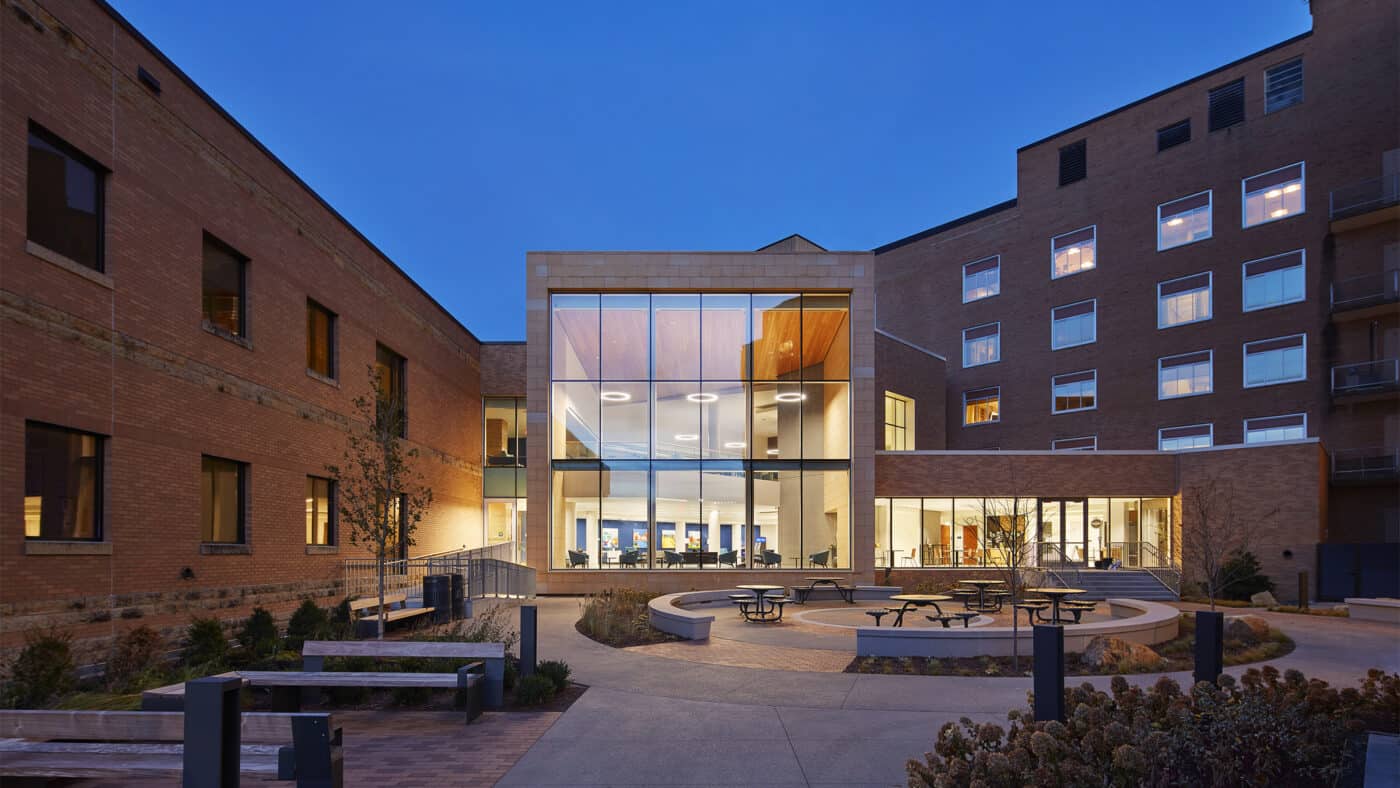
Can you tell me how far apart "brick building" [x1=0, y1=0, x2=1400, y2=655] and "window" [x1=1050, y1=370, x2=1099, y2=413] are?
16 cm

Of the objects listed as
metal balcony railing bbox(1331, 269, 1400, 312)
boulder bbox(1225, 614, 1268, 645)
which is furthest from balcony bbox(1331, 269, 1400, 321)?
boulder bbox(1225, 614, 1268, 645)

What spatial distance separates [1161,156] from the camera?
38750mm

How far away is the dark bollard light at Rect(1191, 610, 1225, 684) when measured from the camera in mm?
7590

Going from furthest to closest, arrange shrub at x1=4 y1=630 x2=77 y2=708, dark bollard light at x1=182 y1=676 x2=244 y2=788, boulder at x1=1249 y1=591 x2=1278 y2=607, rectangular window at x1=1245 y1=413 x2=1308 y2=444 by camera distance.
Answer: rectangular window at x1=1245 y1=413 x2=1308 y2=444 < boulder at x1=1249 y1=591 x2=1278 y2=607 < shrub at x1=4 y1=630 x2=77 y2=708 < dark bollard light at x1=182 y1=676 x2=244 y2=788

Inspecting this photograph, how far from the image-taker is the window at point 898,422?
131 feet

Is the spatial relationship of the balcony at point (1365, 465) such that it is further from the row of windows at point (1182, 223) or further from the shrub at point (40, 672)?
the shrub at point (40, 672)

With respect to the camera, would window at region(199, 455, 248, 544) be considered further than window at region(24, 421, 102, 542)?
Yes

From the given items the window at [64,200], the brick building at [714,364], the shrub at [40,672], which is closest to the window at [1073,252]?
the brick building at [714,364]

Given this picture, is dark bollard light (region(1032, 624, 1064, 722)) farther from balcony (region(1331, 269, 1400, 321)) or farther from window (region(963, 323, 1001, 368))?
window (region(963, 323, 1001, 368))

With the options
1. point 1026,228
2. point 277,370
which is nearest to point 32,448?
point 277,370

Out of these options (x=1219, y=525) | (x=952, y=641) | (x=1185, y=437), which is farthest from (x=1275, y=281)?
(x=952, y=641)

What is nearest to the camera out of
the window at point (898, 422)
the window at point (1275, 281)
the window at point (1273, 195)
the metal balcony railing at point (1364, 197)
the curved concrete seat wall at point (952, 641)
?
the curved concrete seat wall at point (952, 641)

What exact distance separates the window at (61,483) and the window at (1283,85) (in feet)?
137

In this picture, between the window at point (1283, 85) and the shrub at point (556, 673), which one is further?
the window at point (1283, 85)
